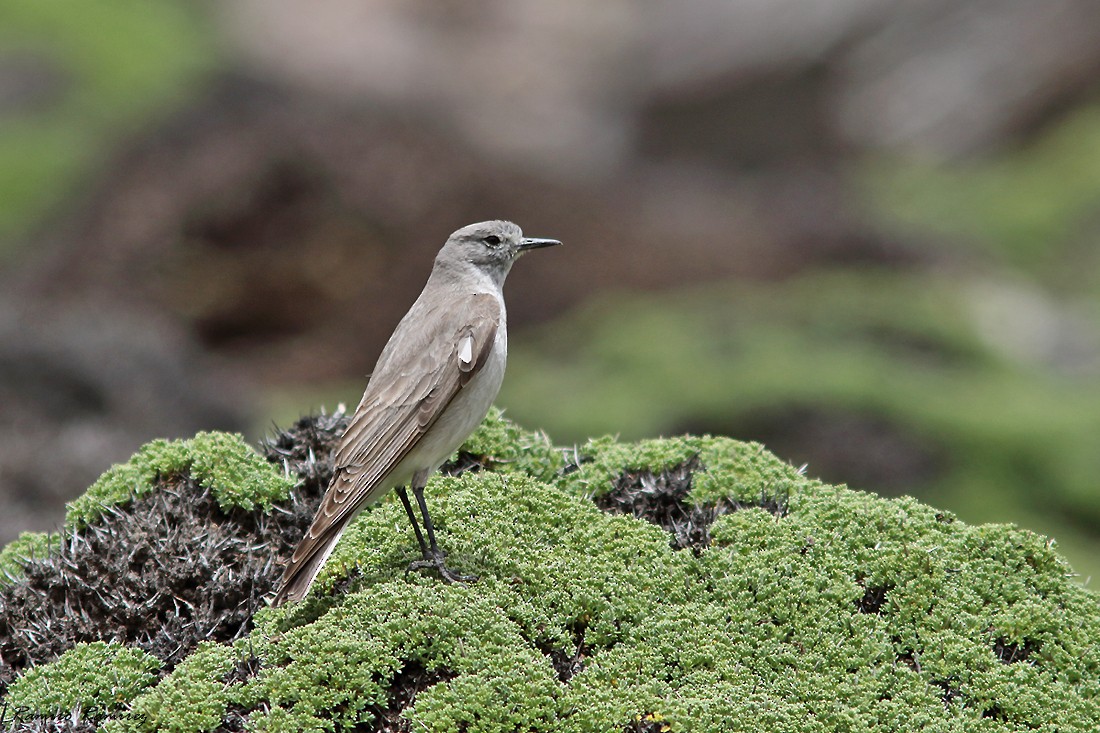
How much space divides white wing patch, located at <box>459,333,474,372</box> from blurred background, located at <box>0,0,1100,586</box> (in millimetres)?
5971

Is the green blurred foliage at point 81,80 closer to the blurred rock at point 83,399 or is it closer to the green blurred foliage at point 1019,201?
the blurred rock at point 83,399

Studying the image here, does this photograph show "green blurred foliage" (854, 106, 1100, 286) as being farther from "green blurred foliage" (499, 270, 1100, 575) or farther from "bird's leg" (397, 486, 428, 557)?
"bird's leg" (397, 486, 428, 557)

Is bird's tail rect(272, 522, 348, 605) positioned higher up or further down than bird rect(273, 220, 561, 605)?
further down

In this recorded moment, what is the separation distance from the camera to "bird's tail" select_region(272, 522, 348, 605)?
6.29 meters

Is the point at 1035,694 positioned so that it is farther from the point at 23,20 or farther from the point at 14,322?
the point at 23,20

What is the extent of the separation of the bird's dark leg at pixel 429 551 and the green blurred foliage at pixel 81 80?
21384 millimetres

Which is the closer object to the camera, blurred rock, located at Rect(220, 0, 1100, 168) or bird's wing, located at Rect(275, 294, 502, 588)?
bird's wing, located at Rect(275, 294, 502, 588)

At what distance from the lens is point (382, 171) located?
23.1 meters

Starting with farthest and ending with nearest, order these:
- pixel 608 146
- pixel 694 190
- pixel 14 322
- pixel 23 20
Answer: pixel 608 146 → pixel 23 20 → pixel 694 190 → pixel 14 322

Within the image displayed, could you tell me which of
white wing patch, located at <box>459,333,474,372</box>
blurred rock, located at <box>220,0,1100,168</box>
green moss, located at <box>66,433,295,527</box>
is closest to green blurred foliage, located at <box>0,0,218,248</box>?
blurred rock, located at <box>220,0,1100,168</box>

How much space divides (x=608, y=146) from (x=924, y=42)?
9.21m

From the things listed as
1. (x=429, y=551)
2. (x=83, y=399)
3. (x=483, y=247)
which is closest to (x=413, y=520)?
(x=429, y=551)

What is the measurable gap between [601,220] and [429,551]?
17.8 meters

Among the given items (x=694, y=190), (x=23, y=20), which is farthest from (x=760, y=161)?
A: (x=23, y=20)
